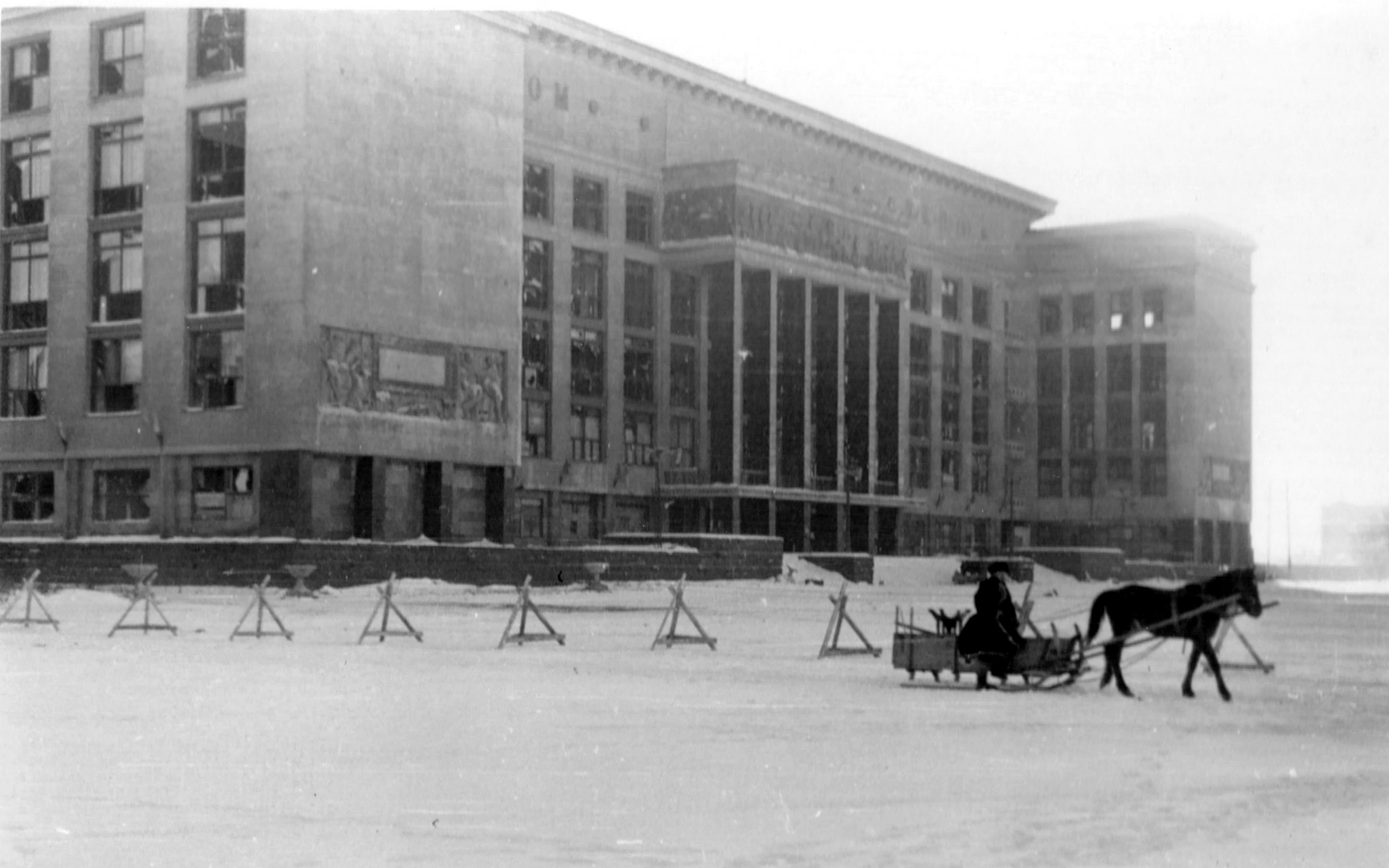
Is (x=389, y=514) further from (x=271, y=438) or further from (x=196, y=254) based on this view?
(x=196, y=254)

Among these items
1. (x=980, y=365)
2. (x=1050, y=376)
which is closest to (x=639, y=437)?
(x=1050, y=376)

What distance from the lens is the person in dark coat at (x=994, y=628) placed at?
22297mm

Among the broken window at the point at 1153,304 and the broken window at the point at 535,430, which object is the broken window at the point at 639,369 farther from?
the broken window at the point at 1153,304

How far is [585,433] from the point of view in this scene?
82312 mm

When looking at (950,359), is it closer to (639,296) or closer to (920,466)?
(920,466)

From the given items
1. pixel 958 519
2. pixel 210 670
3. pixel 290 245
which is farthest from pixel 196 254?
pixel 958 519

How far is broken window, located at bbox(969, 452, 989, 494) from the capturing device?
109375 millimetres

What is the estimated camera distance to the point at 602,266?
83562 mm

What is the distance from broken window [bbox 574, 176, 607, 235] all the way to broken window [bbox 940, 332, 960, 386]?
33.4 m

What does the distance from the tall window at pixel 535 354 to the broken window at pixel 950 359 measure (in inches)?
1442

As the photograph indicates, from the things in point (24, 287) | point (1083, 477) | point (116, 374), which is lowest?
point (1083, 477)

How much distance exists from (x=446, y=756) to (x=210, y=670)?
11385 mm

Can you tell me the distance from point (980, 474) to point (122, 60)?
63.4 m

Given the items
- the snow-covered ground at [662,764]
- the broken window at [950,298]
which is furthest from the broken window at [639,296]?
the snow-covered ground at [662,764]
